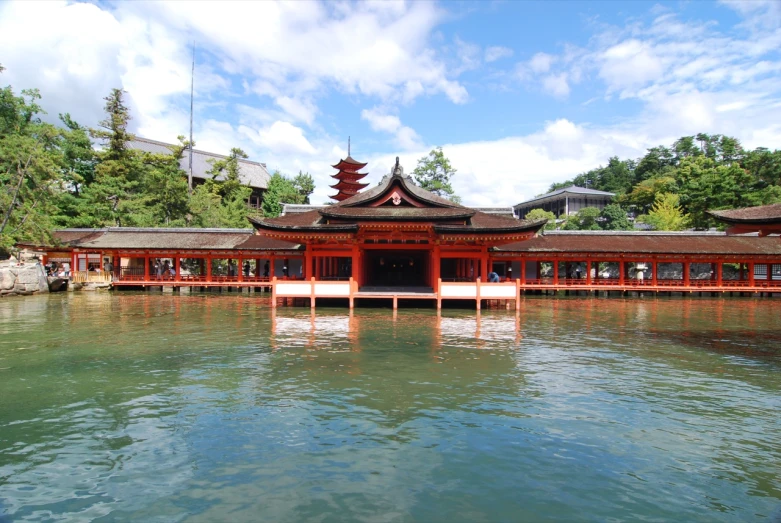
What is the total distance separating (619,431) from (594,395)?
212 centimetres

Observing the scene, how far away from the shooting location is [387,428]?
8.62 m

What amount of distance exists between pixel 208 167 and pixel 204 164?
30.7 inches

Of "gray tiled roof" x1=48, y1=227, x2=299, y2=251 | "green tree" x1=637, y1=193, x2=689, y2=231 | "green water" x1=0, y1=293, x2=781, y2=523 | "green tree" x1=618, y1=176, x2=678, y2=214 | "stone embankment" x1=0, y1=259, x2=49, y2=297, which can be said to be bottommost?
"green water" x1=0, y1=293, x2=781, y2=523

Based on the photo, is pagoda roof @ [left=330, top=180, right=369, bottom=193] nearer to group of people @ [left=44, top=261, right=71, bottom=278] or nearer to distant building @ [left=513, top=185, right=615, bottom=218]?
distant building @ [left=513, top=185, right=615, bottom=218]

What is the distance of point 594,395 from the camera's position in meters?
10.7

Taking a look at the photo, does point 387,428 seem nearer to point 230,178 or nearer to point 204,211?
point 204,211

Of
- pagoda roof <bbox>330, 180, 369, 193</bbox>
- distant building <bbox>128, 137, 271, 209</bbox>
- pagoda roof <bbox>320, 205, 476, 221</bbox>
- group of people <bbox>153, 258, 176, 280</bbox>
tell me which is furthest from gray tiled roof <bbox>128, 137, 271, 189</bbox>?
pagoda roof <bbox>320, 205, 476, 221</bbox>

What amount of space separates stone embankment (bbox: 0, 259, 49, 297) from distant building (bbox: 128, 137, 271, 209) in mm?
26049

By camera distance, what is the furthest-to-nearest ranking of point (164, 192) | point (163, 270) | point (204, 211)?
point (204, 211) → point (164, 192) → point (163, 270)

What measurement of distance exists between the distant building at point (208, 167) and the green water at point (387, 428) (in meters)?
46.5

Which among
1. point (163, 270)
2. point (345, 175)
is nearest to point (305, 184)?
point (345, 175)

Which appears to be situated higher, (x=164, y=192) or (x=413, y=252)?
(x=164, y=192)

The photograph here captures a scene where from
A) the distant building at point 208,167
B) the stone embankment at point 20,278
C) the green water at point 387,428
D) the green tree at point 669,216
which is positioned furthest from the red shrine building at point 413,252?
the distant building at point 208,167

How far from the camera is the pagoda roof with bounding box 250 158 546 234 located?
1027 inches
